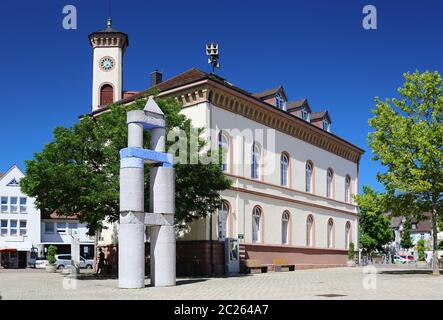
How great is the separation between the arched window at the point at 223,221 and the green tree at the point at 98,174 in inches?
181

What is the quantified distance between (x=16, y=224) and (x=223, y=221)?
3912 cm

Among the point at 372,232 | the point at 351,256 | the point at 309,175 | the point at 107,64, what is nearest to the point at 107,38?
the point at 107,64

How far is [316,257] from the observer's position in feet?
150

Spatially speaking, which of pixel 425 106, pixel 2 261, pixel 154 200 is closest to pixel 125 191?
pixel 154 200

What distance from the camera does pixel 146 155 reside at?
22.7m

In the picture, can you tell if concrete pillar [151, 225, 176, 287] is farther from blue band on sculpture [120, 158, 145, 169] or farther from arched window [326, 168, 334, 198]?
arched window [326, 168, 334, 198]

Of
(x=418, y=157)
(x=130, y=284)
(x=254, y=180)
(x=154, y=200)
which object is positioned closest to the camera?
(x=130, y=284)

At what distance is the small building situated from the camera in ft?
227

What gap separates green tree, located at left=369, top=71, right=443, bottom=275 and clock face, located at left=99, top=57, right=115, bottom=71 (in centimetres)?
2206

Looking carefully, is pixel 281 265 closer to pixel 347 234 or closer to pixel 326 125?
pixel 347 234

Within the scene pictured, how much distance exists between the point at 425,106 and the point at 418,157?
2990 mm

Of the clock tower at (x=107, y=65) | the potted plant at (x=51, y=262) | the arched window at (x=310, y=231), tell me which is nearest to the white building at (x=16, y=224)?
the potted plant at (x=51, y=262)

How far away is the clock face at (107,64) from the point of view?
4644 cm

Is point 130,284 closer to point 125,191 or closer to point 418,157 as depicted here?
point 125,191
